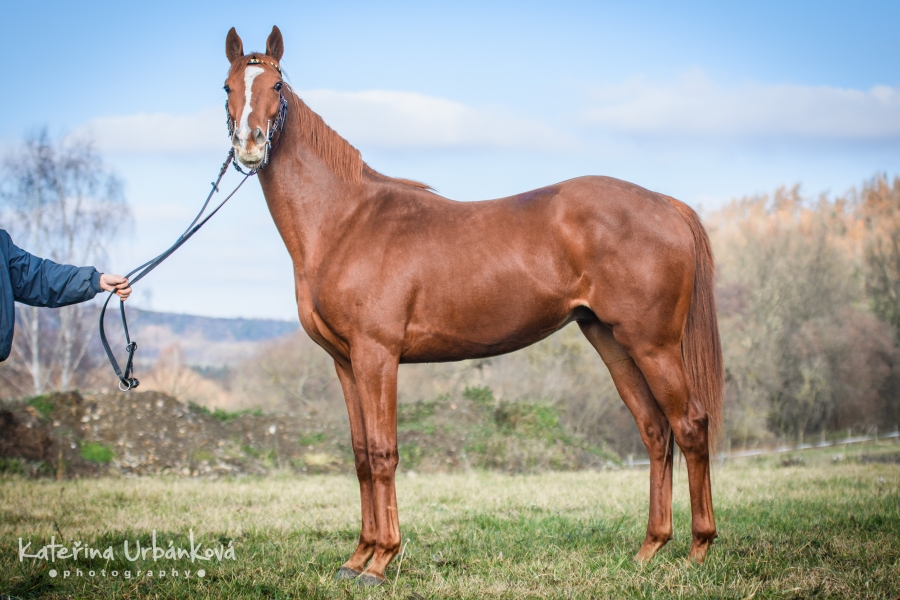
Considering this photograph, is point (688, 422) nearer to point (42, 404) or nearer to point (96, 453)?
point (96, 453)

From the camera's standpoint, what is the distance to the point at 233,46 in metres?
4.62

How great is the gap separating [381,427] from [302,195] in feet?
5.24

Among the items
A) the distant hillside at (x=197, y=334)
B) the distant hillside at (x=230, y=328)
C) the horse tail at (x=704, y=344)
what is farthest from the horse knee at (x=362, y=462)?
the distant hillside at (x=230, y=328)

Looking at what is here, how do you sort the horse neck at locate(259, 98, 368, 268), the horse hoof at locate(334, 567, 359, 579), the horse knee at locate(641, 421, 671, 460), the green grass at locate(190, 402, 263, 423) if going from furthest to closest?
the green grass at locate(190, 402, 263, 423) → the horse knee at locate(641, 421, 671, 460) → the horse neck at locate(259, 98, 368, 268) → the horse hoof at locate(334, 567, 359, 579)

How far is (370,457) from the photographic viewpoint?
427 centimetres

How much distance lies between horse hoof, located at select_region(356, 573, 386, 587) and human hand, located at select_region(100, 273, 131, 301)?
2.19m

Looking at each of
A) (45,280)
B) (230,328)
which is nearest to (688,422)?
(45,280)

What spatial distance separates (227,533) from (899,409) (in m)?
31.9

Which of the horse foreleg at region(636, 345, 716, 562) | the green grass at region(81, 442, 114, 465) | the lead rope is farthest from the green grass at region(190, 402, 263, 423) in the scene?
the horse foreleg at region(636, 345, 716, 562)

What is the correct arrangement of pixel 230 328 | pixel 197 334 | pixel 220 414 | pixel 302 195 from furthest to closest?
pixel 230 328 → pixel 197 334 → pixel 220 414 → pixel 302 195

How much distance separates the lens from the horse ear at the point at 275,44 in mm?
4570

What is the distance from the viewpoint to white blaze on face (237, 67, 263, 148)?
407cm

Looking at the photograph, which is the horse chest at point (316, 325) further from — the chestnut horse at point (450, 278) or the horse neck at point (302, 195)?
the horse neck at point (302, 195)

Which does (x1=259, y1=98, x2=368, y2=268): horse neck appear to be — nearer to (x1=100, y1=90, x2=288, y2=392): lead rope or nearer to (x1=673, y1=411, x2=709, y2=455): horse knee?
(x1=100, y1=90, x2=288, y2=392): lead rope
